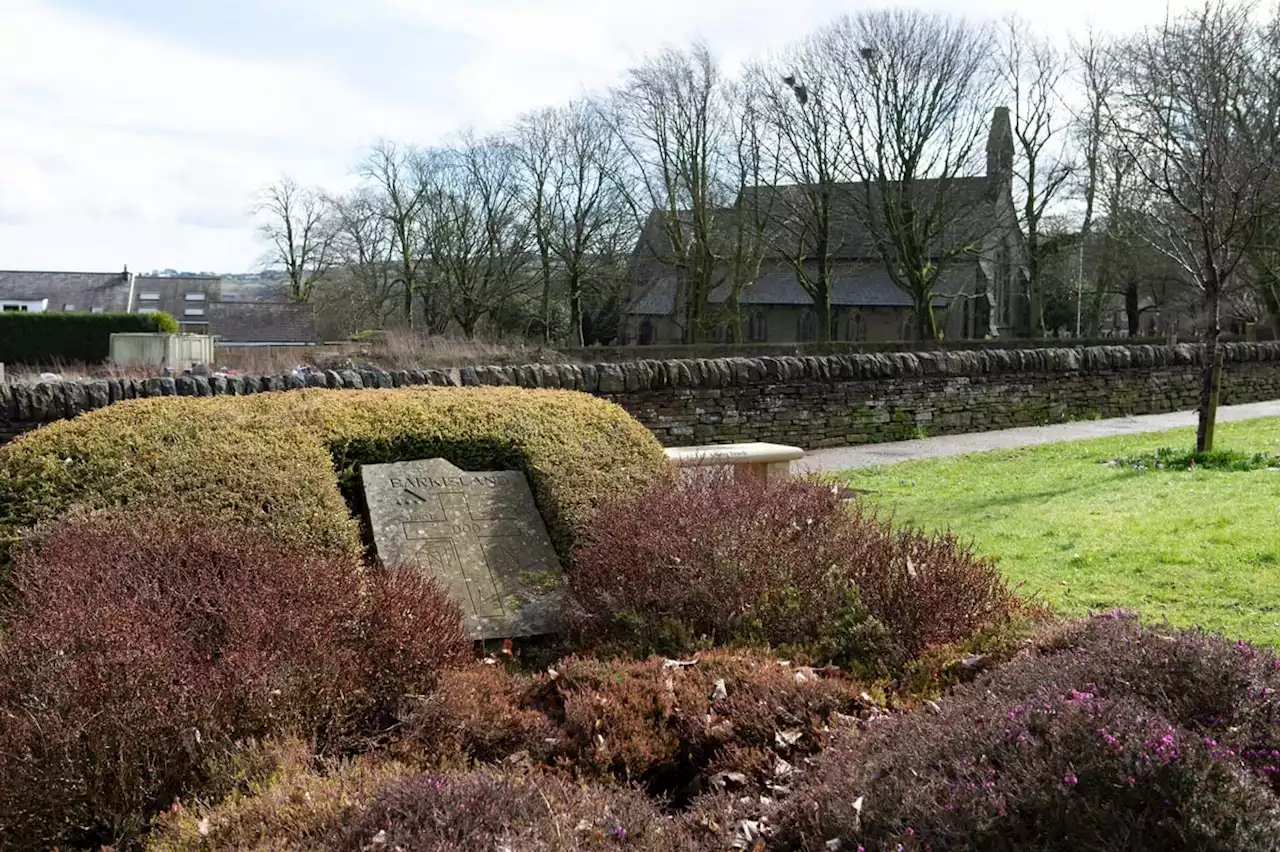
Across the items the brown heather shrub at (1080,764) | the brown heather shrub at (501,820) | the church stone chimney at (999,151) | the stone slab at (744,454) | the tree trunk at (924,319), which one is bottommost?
the brown heather shrub at (501,820)

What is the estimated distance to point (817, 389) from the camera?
14.2m

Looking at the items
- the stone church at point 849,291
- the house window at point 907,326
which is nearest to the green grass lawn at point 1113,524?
the stone church at point 849,291

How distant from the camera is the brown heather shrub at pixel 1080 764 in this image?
242 centimetres

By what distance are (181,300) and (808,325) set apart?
40195 millimetres

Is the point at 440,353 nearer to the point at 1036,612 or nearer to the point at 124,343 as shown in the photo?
the point at 124,343

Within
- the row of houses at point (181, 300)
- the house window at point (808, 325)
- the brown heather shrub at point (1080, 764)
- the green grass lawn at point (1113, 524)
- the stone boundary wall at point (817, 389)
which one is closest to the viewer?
the brown heather shrub at point (1080, 764)

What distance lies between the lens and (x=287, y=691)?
3.68m

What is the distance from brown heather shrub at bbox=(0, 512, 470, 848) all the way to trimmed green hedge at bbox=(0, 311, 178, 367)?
92.2 feet

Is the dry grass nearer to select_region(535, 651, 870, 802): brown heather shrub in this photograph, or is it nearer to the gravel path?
the gravel path

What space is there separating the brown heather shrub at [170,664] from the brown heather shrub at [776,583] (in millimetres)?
944

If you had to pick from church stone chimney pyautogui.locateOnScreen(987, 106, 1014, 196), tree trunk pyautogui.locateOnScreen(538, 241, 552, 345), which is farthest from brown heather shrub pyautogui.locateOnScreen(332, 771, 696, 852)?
tree trunk pyautogui.locateOnScreen(538, 241, 552, 345)

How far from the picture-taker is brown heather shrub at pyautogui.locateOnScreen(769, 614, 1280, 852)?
2.42 meters

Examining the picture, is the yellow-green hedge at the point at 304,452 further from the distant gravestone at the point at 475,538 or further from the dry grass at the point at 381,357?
the dry grass at the point at 381,357

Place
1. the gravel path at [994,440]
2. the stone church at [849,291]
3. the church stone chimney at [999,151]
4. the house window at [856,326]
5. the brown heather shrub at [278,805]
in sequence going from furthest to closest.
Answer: the house window at [856,326] → the stone church at [849,291] → the church stone chimney at [999,151] → the gravel path at [994,440] → the brown heather shrub at [278,805]
